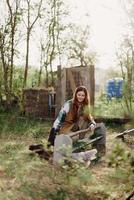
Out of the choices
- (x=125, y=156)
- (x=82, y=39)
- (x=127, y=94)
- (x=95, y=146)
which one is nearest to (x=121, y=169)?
(x=125, y=156)

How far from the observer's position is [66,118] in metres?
7.18

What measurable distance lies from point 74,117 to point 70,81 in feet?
16.6

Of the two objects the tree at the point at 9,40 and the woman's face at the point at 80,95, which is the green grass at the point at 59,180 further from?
the tree at the point at 9,40

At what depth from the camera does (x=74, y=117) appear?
723 centimetres

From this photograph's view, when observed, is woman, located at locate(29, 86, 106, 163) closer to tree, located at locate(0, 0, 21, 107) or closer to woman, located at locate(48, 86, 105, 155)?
woman, located at locate(48, 86, 105, 155)

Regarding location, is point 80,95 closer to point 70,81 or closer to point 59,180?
point 59,180

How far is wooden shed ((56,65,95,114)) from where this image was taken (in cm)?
1207

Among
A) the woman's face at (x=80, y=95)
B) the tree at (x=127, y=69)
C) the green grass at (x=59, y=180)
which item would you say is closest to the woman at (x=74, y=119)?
the woman's face at (x=80, y=95)

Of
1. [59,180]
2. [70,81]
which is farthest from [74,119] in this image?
[70,81]

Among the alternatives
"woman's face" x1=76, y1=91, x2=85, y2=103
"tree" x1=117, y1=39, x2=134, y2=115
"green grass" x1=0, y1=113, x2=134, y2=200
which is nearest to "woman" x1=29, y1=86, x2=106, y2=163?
"woman's face" x1=76, y1=91, x2=85, y2=103

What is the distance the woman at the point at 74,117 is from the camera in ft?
23.1

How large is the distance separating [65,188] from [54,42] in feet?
33.7

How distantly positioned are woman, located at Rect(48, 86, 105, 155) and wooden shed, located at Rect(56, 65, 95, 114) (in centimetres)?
476

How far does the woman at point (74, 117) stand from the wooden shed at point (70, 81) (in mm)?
4757
